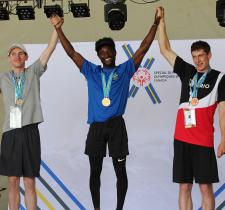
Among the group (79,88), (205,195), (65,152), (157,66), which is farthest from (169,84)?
(205,195)

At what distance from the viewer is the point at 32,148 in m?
3.92

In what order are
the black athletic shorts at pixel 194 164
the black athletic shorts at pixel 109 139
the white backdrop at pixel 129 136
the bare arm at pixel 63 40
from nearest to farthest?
the black athletic shorts at pixel 194 164
the black athletic shorts at pixel 109 139
the bare arm at pixel 63 40
the white backdrop at pixel 129 136

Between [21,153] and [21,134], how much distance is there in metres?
0.15

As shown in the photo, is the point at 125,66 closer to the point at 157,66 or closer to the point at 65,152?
the point at 157,66

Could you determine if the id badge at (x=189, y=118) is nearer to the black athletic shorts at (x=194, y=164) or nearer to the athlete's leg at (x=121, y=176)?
the black athletic shorts at (x=194, y=164)

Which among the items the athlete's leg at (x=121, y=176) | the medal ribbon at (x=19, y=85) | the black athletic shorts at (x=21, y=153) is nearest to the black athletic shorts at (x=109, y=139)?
the athlete's leg at (x=121, y=176)

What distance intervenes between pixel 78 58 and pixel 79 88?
3.39ft

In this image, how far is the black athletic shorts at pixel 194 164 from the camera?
362cm

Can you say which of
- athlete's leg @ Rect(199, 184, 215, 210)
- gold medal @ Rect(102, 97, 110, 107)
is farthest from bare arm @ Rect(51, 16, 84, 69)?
athlete's leg @ Rect(199, 184, 215, 210)

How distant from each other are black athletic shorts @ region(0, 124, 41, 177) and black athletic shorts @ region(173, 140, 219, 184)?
1.09 m

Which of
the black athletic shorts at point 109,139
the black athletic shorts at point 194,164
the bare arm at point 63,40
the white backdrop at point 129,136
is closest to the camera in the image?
the black athletic shorts at point 194,164

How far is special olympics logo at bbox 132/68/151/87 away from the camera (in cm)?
501

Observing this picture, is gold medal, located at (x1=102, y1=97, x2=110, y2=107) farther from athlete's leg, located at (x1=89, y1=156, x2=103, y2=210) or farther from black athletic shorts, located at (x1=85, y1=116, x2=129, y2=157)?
athlete's leg, located at (x1=89, y1=156, x2=103, y2=210)

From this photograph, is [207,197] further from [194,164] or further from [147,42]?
[147,42]
